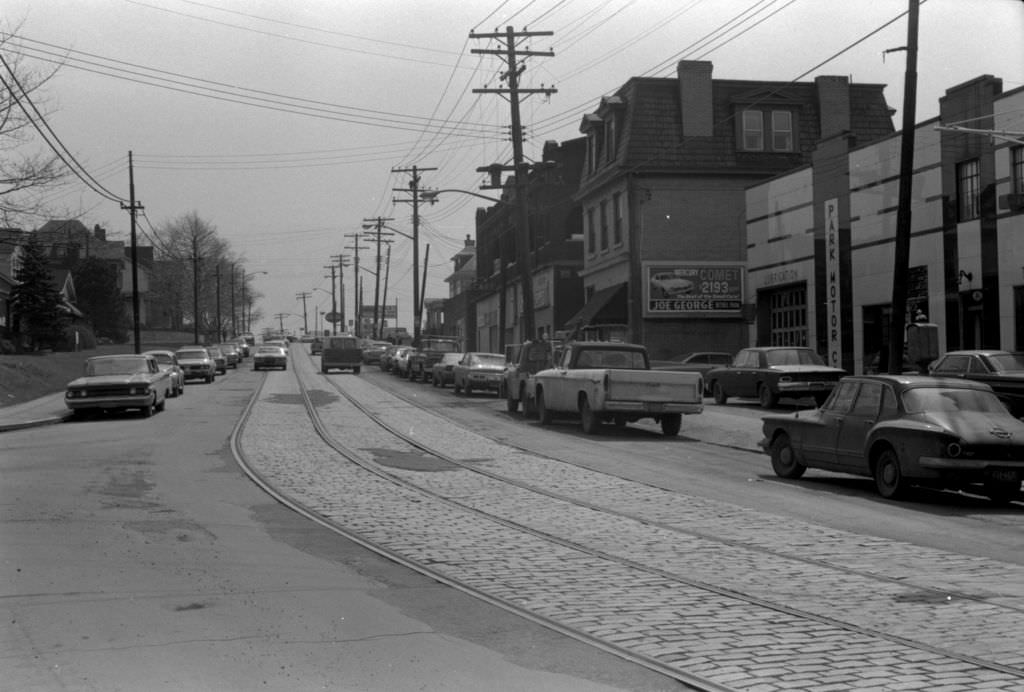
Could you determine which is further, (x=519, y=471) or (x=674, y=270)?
(x=674, y=270)

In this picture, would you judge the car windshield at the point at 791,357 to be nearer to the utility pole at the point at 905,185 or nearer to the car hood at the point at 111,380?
the utility pole at the point at 905,185

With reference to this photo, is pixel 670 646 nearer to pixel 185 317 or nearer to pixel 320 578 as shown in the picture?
pixel 320 578

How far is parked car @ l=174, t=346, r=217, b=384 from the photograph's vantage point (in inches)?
1876

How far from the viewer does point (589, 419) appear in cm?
2386

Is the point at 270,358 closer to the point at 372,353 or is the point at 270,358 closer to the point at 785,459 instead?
the point at 372,353

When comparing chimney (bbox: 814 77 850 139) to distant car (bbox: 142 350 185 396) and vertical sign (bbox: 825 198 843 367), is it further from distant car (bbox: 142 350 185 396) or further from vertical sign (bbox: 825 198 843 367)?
distant car (bbox: 142 350 185 396)

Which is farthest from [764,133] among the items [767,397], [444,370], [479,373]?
[767,397]

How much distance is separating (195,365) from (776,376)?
1075 inches

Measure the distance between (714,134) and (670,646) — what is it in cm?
4034

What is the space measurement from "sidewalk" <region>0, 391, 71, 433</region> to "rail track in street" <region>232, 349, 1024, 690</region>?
10277 mm

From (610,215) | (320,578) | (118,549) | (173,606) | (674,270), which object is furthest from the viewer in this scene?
(610,215)

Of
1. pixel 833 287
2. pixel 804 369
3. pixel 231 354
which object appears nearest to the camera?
pixel 804 369

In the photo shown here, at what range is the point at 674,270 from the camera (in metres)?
45.4

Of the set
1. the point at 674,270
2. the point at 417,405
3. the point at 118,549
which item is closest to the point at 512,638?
the point at 118,549
